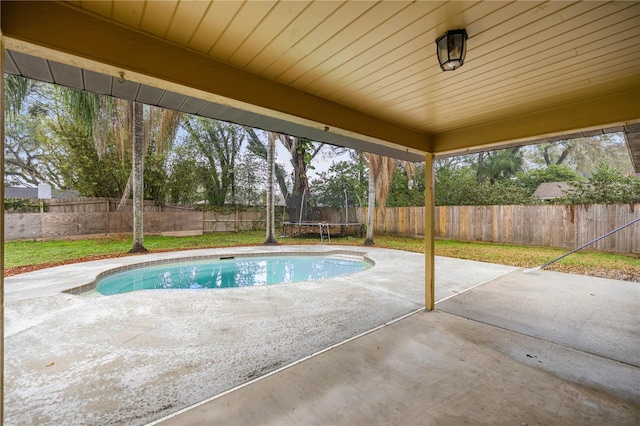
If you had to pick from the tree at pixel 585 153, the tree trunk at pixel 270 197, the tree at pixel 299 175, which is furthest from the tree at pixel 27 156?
the tree at pixel 585 153

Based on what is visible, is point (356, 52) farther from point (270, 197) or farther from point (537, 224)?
point (537, 224)

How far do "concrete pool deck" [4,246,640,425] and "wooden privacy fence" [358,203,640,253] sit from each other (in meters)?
4.16

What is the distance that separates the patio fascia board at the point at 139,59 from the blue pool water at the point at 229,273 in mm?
4594

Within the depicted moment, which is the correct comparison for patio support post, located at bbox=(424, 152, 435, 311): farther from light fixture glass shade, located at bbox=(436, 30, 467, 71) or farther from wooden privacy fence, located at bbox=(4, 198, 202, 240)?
wooden privacy fence, located at bbox=(4, 198, 202, 240)

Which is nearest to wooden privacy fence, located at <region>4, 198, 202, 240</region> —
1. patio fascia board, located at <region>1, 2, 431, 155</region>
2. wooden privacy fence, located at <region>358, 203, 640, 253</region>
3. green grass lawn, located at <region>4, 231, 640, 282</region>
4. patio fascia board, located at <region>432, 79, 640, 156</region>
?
green grass lawn, located at <region>4, 231, 640, 282</region>

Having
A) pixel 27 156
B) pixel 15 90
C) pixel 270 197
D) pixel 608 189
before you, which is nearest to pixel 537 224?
pixel 608 189

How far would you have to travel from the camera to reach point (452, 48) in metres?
1.51

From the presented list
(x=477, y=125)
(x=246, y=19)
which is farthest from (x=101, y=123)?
(x=477, y=125)

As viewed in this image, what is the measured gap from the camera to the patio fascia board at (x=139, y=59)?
1227mm

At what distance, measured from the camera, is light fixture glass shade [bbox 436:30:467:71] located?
149 centimetres

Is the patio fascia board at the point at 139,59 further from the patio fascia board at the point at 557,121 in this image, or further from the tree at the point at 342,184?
the tree at the point at 342,184

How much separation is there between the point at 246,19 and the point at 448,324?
3176mm

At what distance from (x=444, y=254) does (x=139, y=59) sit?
762cm

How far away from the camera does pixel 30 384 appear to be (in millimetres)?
1869
